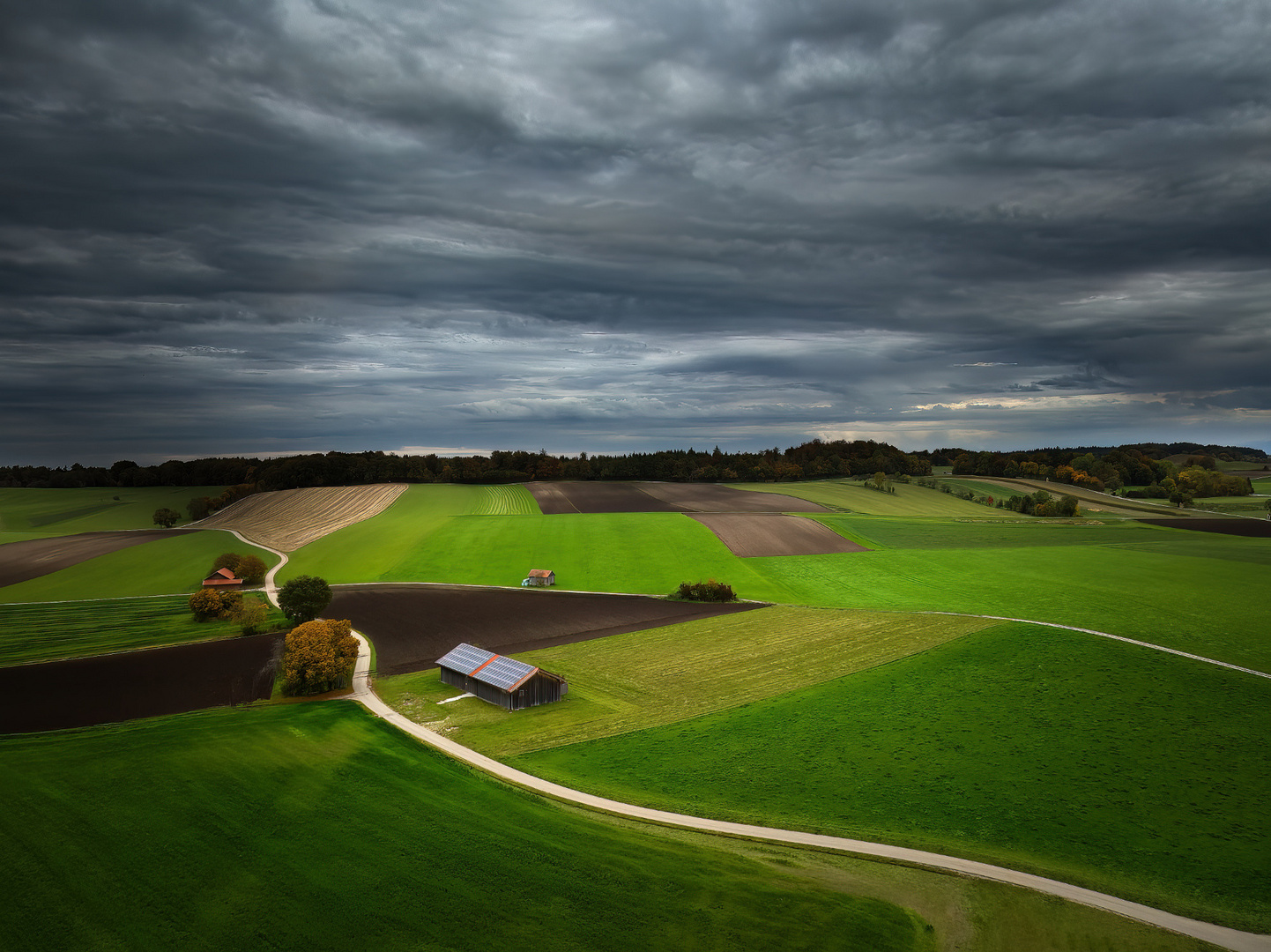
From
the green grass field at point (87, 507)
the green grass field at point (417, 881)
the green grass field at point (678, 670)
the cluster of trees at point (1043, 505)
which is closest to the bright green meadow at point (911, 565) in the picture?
the cluster of trees at point (1043, 505)

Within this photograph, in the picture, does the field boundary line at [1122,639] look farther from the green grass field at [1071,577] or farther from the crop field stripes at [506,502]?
the crop field stripes at [506,502]

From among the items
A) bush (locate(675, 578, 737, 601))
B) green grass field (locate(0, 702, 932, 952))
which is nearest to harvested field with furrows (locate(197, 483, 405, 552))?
bush (locate(675, 578, 737, 601))

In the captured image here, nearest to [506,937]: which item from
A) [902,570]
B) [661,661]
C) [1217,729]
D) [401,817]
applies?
[401,817]

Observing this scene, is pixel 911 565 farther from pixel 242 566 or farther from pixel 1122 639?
pixel 242 566

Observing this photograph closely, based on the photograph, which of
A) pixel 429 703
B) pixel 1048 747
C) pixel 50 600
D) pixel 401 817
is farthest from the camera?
pixel 50 600

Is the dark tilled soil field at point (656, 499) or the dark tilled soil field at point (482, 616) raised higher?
the dark tilled soil field at point (656, 499)

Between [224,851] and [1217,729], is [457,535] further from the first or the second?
[1217,729]
